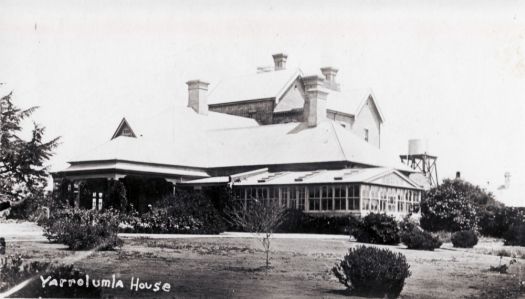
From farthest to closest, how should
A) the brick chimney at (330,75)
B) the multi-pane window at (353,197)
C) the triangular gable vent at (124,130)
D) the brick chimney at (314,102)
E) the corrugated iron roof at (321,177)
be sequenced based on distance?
the brick chimney at (330,75), the triangular gable vent at (124,130), the brick chimney at (314,102), the corrugated iron roof at (321,177), the multi-pane window at (353,197)

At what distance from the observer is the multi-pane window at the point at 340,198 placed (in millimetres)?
36125

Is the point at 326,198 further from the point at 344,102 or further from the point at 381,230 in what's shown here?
the point at 344,102

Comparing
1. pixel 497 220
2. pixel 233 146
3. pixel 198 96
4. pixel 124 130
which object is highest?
pixel 198 96

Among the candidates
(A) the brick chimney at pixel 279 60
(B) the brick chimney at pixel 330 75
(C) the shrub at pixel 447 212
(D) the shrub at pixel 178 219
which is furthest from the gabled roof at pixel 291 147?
(B) the brick chimney at pixel 330 75

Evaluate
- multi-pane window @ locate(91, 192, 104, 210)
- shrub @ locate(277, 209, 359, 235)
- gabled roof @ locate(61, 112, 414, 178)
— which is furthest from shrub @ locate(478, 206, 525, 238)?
multi-pane window @ locate(91, 192, 104, 210)

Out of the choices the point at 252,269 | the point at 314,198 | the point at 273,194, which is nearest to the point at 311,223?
the point at 314,198

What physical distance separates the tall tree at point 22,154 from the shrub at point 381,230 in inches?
571

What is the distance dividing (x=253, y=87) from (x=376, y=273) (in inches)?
1728

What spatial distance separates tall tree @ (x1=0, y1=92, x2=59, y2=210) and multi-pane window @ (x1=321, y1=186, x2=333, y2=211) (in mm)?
14483

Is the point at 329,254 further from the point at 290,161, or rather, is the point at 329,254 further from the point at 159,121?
the point at 159,121

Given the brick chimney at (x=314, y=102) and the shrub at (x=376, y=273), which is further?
the brick chimney at (x=314, y=102)

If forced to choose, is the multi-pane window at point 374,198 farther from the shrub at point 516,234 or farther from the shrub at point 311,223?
the shrub at point 516,234

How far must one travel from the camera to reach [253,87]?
188 ft

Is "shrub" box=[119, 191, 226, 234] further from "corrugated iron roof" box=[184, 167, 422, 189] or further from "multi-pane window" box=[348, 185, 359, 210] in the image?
"multi-pane window" box=[348, 185, 359, 210]
